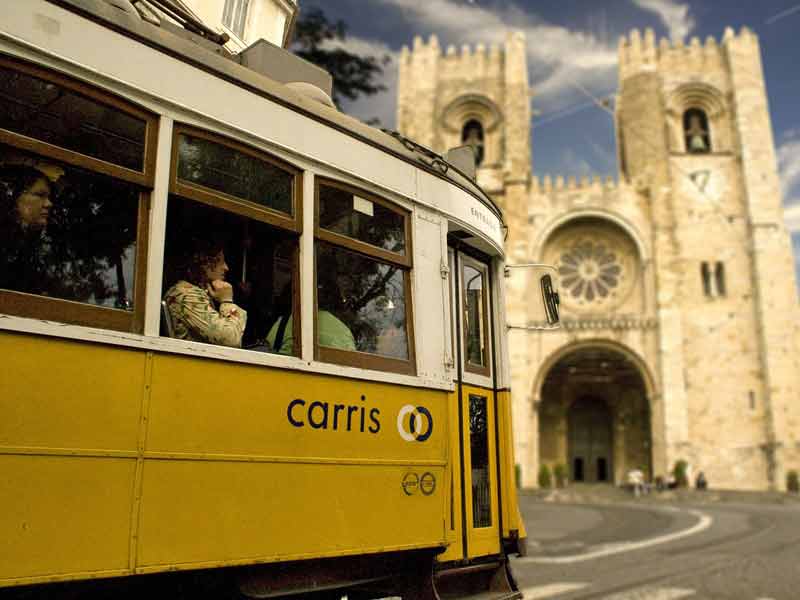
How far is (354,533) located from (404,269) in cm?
125

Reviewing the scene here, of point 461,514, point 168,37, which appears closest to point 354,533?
point 461,514

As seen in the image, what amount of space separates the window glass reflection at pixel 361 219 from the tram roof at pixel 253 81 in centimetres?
32

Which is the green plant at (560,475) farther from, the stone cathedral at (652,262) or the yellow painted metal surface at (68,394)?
the yellow painted metal surface at (68,394)

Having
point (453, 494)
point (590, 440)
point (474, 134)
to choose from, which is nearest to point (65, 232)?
point (453, 494)

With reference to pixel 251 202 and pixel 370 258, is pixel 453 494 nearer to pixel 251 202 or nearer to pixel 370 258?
pixel 370 258

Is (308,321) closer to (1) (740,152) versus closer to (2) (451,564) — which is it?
(2) (451,564)

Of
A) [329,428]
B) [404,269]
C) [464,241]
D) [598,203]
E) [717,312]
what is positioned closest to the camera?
[329,428]

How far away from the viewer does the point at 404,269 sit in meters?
3.41

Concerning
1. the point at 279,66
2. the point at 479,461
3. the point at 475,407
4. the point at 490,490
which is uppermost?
the point at 279,66

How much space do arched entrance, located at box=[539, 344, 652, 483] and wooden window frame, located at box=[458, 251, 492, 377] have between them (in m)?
29.2

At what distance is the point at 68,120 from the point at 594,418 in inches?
1404

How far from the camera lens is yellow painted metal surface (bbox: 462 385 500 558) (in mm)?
3627

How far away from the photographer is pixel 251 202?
2.83m

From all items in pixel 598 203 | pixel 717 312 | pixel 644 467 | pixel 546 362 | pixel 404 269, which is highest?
pixel 598 203
